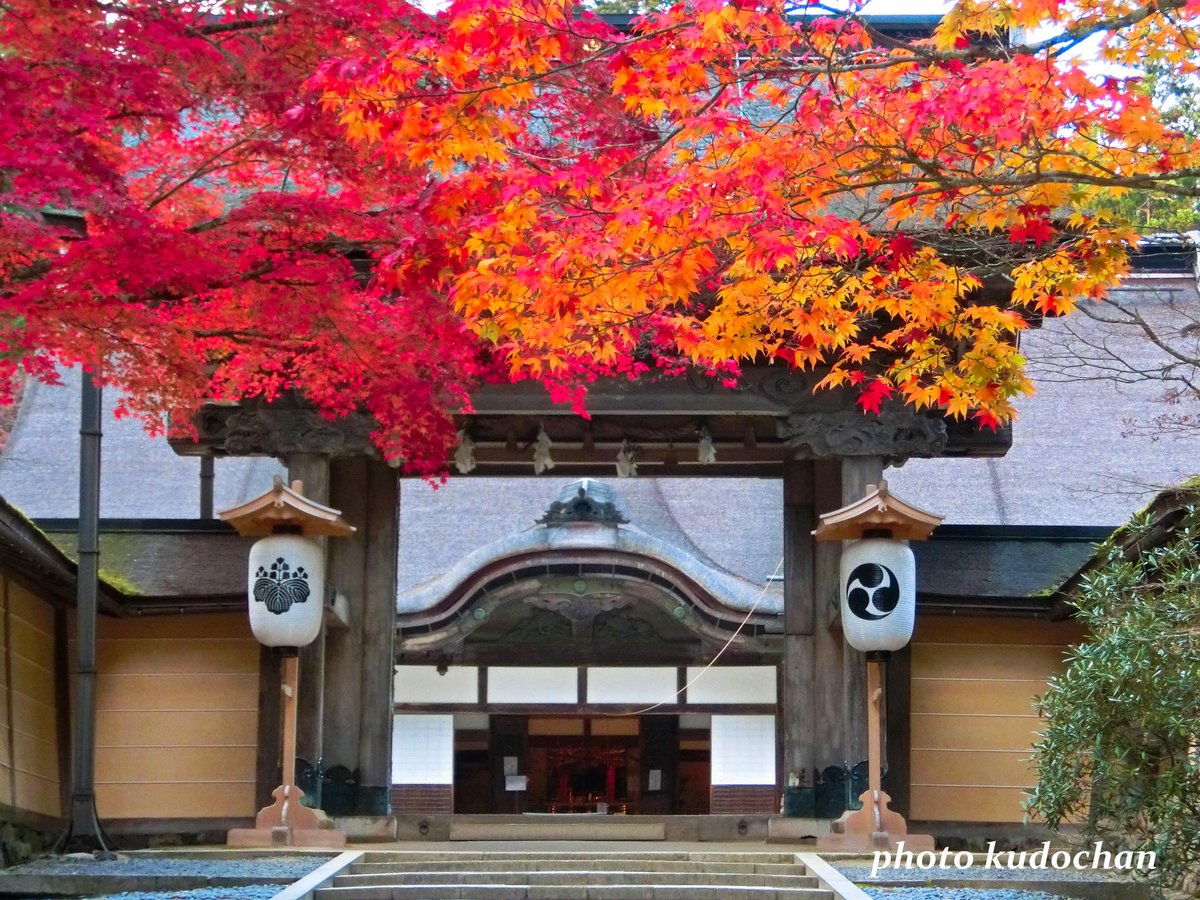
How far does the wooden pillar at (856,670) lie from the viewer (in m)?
11.5

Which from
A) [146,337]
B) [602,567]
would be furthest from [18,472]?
[146,337]

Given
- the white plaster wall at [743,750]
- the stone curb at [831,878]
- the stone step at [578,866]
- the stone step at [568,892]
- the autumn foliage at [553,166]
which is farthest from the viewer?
the white plaster wall at [743,750]

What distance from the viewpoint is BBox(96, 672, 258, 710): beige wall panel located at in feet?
41.5

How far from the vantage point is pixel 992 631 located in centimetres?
1292

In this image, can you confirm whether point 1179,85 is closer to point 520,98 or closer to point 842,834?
point 842,834

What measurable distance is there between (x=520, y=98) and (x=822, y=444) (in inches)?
246

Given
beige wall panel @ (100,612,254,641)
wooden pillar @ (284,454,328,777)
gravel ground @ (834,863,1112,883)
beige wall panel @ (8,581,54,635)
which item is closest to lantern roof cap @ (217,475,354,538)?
wooden pillar @ (284,454,328,777)

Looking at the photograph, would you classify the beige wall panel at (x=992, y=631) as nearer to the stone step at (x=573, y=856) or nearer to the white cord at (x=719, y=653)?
the white cord at (x=719, y=653)

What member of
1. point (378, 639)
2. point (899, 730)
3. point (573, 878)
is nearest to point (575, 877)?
point (573, 878)

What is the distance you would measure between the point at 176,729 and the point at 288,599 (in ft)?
7.87

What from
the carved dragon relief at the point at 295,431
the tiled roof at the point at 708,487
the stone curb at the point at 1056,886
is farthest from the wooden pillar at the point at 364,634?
the stone curb at the point at 1056,886

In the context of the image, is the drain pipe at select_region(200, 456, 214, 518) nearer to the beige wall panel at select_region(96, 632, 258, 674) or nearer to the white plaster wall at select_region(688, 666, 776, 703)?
the beige wall panel at select_region(96, 632, 258, 674)

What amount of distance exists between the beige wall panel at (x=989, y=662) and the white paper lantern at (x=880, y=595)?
188 cm

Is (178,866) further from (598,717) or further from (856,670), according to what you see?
(598,717)
